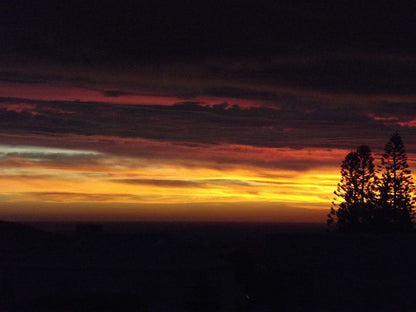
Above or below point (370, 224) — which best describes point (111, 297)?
below

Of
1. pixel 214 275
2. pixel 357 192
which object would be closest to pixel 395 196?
pixel 357 192

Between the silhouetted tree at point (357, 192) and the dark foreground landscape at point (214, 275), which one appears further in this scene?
the silhouetted tree at point (357, 192)

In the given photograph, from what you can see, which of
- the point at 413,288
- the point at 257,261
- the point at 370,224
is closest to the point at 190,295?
the point at 257,261

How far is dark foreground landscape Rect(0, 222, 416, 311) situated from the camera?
78.3 ft

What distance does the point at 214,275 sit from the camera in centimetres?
2483

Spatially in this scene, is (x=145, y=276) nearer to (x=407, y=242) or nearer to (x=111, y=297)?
(x=111, y=297)

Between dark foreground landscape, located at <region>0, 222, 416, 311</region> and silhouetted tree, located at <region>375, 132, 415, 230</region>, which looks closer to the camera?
dark foreground landscape, located at <region>0, 222, 416, 311</region>

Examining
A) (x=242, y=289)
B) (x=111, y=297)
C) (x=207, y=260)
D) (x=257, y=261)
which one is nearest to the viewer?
(x=111, y=297)

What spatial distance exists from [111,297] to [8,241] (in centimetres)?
1290

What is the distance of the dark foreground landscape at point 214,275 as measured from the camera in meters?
23.9

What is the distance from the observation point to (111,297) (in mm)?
23734

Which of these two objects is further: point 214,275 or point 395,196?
point 395,196

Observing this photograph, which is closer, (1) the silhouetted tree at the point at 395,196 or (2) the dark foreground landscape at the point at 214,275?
(2) the dark foreground landscape at the point at 214,275

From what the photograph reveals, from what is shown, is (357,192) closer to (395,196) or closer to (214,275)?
(395,196)
